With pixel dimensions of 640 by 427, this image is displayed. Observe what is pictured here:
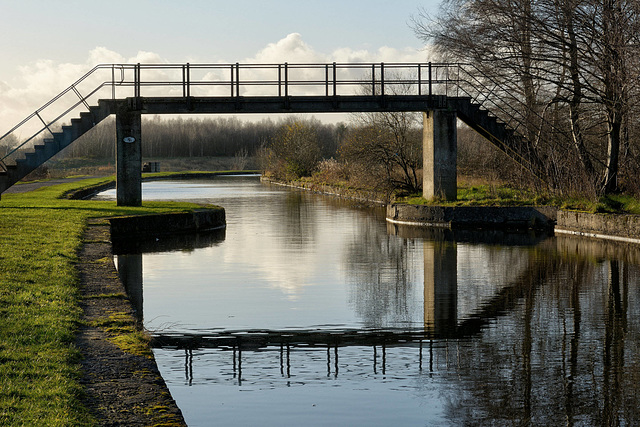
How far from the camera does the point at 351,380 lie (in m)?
8.88

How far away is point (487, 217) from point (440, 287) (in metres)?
12.6

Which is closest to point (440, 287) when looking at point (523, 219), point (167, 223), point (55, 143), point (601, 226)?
point (601, 226)

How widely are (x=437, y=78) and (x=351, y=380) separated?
874 inches

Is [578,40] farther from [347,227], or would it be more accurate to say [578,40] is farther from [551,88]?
[347,227]

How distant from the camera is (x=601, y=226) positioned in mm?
23625

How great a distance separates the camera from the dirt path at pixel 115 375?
22.1ft

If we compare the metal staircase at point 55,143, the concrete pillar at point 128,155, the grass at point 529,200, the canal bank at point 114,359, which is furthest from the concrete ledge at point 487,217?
the canal bank at point 114,359

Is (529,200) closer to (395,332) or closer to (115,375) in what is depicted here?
(395,332)

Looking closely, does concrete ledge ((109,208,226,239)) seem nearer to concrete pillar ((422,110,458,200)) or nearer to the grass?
concrete pillar ((422,110,458,200))

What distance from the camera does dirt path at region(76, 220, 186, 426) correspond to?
6.73m

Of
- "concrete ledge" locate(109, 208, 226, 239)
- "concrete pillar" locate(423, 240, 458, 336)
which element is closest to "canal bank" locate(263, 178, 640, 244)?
"concrete pillar" locate(423, 240, 458, 336)

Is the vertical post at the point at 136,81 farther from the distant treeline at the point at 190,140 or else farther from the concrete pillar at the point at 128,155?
the distant treeline at the point at 190,140

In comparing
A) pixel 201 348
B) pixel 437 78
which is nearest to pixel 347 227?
pixel 437 78

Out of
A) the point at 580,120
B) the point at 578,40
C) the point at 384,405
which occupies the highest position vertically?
the point at 578,40
